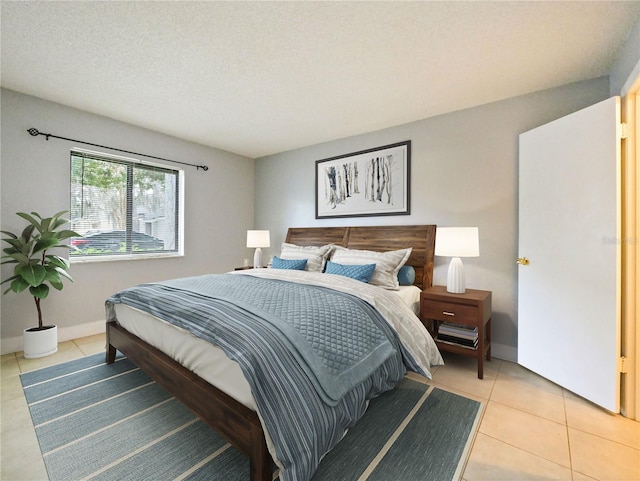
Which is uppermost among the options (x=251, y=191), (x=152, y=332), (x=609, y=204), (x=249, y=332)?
(x=251, y=191)

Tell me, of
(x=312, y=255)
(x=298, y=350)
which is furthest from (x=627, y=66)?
(x=312, y=255)

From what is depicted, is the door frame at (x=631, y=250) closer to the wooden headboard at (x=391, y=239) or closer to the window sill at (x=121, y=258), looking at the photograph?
the wooden headboard at (x=391, y=239)

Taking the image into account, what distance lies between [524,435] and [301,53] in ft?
9.35

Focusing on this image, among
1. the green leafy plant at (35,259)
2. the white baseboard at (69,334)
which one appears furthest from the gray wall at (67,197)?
the green leafy plant at (35,259)

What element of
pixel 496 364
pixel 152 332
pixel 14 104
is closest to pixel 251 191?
pixel 14 104

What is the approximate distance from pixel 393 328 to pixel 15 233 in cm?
363

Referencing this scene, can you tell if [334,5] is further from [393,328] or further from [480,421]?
[480,421]

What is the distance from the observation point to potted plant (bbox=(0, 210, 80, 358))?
8.09 feet

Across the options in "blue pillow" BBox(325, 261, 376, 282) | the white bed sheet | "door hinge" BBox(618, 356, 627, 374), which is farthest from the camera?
"blue pillow" BBox(325, 261, 376, 282)

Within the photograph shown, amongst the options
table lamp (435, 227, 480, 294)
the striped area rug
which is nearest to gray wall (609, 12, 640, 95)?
table lamp (435, 227, 480, 294)

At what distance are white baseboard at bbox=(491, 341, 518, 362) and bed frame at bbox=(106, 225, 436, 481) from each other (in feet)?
2.76

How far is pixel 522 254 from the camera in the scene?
95.6 inches

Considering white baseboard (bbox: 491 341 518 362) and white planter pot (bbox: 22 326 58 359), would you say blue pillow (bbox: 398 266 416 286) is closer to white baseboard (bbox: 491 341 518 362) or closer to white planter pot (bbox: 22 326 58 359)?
white baseboard (bbox: 491 341 518 362)

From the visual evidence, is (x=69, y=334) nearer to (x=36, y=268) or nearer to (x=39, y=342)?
(x=39, y=342)
